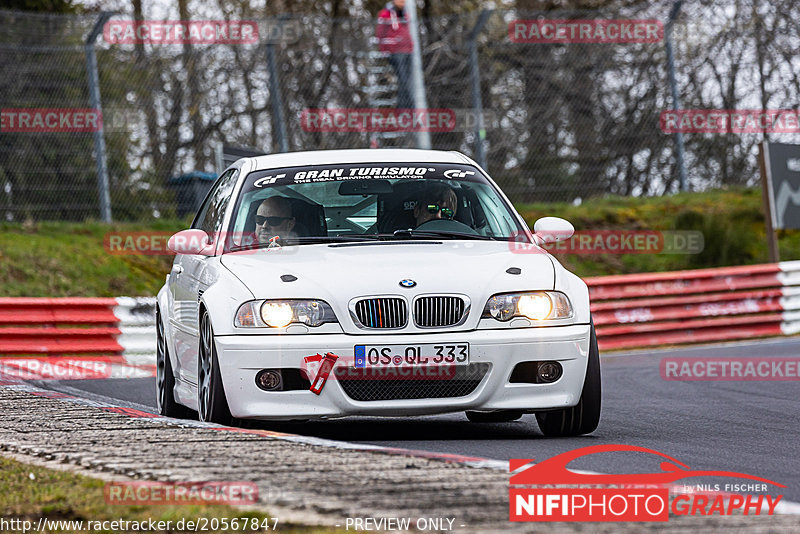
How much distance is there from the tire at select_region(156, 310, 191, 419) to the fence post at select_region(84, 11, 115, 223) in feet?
30.6

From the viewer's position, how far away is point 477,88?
1952 cm

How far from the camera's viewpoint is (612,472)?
559cm

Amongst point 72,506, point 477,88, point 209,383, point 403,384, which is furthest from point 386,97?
point 72,506

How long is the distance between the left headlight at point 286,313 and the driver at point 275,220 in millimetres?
985

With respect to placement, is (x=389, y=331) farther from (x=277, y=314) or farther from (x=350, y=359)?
(x=277, y=314)

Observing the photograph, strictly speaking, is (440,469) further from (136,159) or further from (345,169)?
(136,159)

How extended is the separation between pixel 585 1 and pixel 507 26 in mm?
11465

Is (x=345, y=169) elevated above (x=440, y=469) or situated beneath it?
elevated above

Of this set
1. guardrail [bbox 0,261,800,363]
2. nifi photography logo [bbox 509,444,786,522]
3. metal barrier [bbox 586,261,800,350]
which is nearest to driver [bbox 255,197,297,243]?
nifi photography logo [bbox 509,444,786,522]

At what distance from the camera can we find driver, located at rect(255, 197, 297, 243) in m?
7.86

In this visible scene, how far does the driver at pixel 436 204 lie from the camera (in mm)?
8031

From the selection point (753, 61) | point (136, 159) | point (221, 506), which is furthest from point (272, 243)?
point (753, 61)

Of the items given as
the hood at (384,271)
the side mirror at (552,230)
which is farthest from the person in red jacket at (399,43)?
the hood at (384,271)

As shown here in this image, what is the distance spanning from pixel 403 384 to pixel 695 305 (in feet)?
37.4
